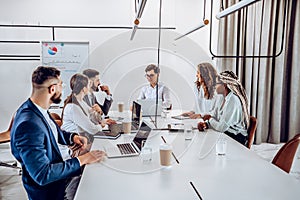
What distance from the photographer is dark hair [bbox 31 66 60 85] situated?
1611 mm

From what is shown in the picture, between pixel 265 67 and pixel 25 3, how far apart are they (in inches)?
136

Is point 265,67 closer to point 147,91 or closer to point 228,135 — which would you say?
point 147,91

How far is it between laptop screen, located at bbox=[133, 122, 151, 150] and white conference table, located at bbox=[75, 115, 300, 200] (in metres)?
0.16

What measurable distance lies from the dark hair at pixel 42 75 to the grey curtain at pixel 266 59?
2.97 m

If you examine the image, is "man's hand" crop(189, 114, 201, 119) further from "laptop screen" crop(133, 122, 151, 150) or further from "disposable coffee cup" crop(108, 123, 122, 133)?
"disposable coffee cup" crop(108, 123, 122, 133)

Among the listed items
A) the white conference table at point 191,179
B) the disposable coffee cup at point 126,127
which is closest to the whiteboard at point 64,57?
the disposable coffee cup at point 126,127

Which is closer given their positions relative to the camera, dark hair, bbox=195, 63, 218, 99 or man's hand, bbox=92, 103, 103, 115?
man's hand, bbox=92, 103, 103, 115

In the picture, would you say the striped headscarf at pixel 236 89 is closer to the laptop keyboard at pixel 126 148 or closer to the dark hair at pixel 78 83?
the laptop keyboard at pixel 126 148

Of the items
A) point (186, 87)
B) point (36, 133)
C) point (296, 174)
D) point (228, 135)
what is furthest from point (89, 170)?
point (186, 87)

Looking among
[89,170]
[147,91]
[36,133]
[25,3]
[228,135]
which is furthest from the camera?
[25,3]

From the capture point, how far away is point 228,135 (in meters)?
2.51

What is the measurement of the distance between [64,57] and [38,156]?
2756mm

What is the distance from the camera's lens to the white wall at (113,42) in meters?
3.98

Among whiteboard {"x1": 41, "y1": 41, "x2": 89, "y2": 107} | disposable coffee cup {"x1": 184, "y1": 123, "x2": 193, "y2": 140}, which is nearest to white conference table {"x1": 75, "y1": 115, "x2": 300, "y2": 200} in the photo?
disposable coffee cup {"x1": 184, "y1": 123, "x2": 193, "y2": 140}
